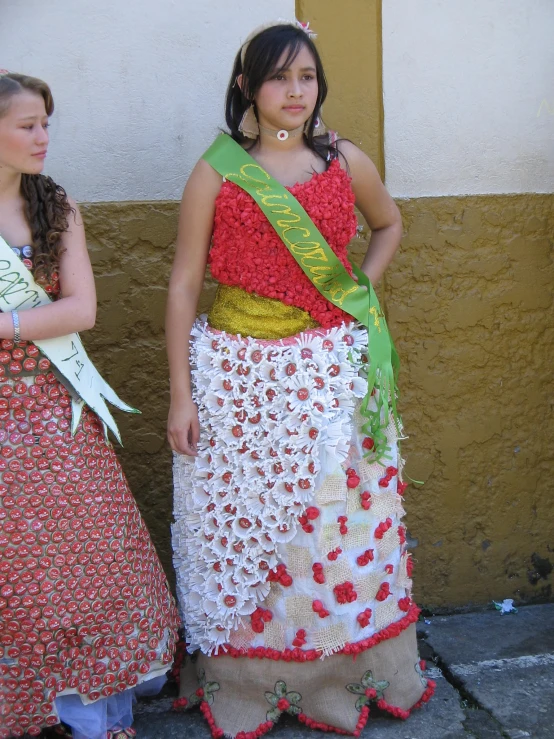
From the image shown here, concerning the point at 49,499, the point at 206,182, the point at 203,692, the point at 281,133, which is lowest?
the point at 203,692

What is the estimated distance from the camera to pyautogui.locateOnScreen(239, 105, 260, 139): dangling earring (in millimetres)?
2637

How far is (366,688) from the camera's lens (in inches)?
106

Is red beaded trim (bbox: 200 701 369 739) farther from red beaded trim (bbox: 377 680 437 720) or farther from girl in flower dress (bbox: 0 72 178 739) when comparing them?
girl in flower dress (bbox: 0 72 178 739)

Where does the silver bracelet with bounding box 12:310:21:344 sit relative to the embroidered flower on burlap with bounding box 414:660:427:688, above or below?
above

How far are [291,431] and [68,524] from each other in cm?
67

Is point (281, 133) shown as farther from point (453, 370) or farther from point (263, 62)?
point (453, 370)

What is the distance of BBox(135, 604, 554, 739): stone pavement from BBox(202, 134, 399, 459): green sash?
0.88 metres

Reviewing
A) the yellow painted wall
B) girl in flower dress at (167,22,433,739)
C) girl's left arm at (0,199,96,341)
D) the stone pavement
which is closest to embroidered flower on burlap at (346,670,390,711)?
girl in flower dress at (167,22,433,739)

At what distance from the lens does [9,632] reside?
2.41 m

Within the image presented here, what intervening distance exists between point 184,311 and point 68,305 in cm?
37

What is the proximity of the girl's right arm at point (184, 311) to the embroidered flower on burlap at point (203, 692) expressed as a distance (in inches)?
29.0

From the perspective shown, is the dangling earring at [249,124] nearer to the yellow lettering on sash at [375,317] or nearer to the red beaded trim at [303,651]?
the yellow lettering on sash at [375,317]

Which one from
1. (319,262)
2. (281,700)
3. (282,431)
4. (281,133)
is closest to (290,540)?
(282,431)

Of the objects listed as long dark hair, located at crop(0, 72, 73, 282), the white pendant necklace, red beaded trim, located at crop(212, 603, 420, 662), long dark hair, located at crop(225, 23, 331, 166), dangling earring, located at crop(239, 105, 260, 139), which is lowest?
red beaded trim, located at crop(212, 603, 420, 662)
